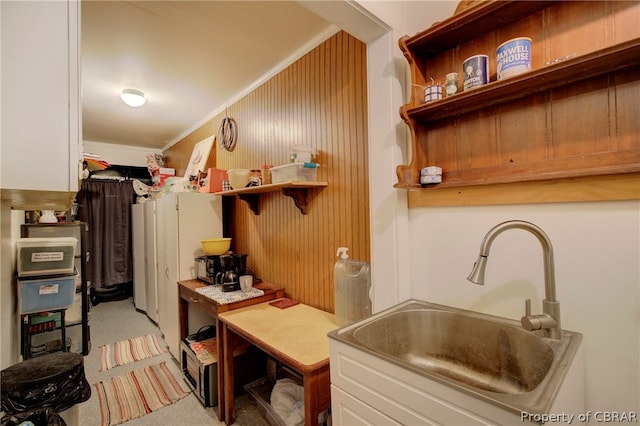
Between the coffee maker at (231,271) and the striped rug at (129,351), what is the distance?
1.37 m

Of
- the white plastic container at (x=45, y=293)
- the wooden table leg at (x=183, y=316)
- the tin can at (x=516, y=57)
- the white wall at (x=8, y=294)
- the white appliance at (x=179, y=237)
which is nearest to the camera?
the tin can at (x=516, y=57)

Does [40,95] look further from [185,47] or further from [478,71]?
[185,47]

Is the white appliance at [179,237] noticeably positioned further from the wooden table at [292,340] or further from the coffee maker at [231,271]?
the wooden table at [292,340]

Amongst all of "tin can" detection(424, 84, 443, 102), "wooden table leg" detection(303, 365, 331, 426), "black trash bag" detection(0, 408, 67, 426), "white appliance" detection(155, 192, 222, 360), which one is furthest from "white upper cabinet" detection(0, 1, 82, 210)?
"white appliance" detection(155, 192, 222, 360)

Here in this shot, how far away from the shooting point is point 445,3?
129 cm

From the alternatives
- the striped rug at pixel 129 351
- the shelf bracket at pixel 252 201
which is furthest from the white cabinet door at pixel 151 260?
the shelf bracket at pixel 252 201

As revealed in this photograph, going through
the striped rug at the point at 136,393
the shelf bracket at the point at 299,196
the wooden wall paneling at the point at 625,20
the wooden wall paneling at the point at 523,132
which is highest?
the wooden wall paneling at the point at 625,20

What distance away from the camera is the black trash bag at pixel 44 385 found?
115cm

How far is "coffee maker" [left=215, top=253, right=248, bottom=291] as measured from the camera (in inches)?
90.7

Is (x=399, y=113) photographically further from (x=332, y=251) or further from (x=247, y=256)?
(x=247, y=256)

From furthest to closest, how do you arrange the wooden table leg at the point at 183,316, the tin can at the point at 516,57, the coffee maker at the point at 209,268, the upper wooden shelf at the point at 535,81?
1. the wooden table leg at the point at 183,316
2. the coffee maker at the point at 209,268
3. the tin can at the point at 516,57
4. the upper wooden shelf at the point at 535,81

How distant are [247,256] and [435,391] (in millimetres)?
2310

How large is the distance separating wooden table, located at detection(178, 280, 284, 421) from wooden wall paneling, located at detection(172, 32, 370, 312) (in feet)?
0.44

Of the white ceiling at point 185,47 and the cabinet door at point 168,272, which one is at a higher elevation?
the white ceiling at point 185,47
